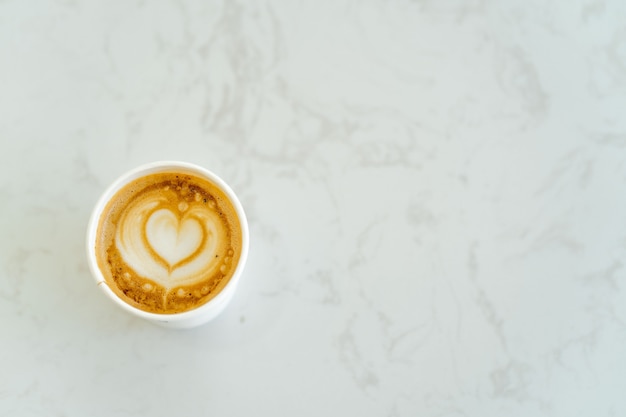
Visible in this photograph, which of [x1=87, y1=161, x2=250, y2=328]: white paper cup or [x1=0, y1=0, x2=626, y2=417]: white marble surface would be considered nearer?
[x1=87, y1=161, x2=250, y2=328]: white paper cup

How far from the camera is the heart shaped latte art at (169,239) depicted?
1.05 meters

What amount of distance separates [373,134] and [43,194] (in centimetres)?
58

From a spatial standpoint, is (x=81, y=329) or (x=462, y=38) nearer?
(x=81, y=329)

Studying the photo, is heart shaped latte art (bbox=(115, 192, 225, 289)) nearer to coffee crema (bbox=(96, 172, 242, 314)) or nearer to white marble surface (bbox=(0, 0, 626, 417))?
coffee crema (bbox=(96, 172, 242, 314))

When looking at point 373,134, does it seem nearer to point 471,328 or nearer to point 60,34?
point 471,328

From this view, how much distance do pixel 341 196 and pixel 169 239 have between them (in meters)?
0.30

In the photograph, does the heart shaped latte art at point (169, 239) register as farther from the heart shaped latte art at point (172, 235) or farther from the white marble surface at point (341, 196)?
the white marble surface at point (341, 196)

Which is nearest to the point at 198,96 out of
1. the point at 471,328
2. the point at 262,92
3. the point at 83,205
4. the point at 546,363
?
the point at 262,92

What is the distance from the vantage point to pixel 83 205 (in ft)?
3.71

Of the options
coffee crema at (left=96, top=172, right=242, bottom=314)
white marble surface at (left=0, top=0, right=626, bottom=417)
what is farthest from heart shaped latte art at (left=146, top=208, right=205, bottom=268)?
white marble surface at (left=0, top=0, right=626, bottom=417)

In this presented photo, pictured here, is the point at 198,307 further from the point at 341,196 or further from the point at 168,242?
the point at 341,196

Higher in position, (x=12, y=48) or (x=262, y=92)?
(x=12, y=48)

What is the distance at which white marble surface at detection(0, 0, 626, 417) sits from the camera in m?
1.10

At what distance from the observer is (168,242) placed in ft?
3.48
